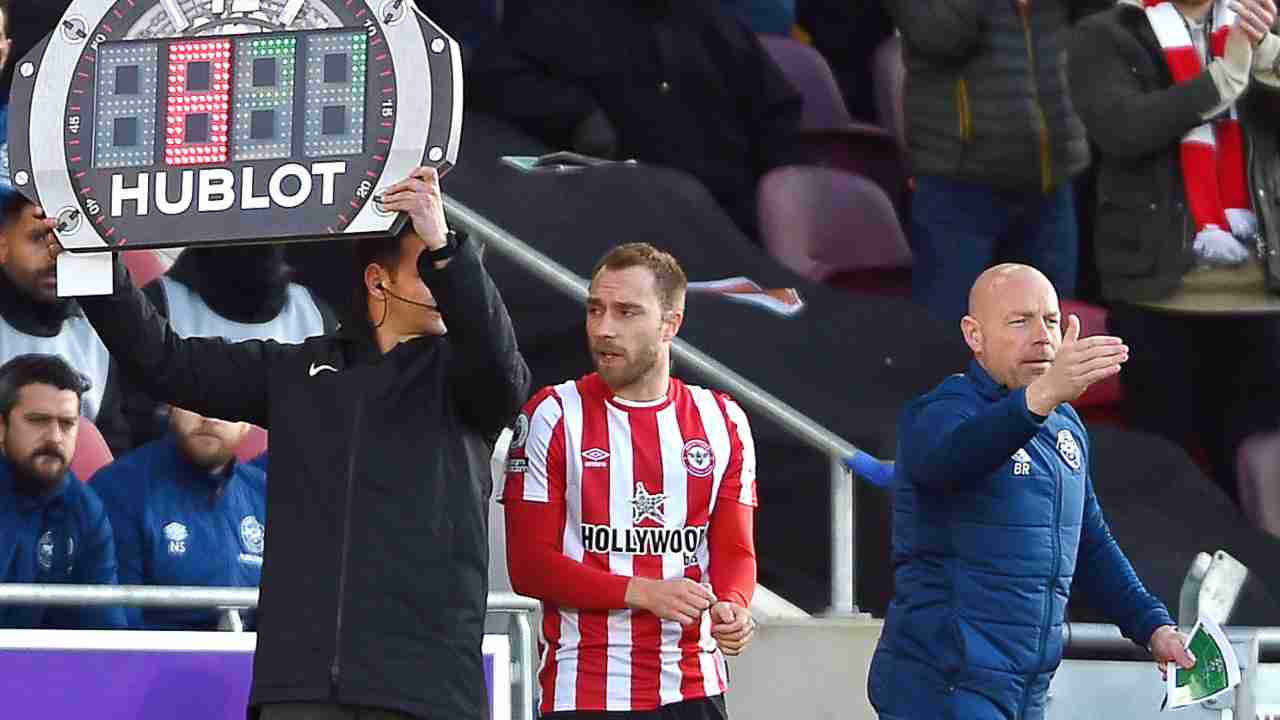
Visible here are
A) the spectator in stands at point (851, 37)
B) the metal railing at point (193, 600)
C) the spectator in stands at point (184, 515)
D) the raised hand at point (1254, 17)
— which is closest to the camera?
the metal railing at point (193, 600)

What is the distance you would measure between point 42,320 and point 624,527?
216 centimetres

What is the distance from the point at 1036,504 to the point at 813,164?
4120 mm

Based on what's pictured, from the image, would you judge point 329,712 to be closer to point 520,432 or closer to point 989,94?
point 520,432

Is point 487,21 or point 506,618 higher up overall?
point 487,21

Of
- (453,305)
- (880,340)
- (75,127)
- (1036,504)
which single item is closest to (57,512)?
(75,127)

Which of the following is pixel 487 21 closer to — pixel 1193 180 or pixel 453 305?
pixel 1193 180

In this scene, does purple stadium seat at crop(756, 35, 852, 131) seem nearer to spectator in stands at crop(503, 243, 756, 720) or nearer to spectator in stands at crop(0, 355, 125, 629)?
spectator in stands at crop(0, 355, 125, 629)

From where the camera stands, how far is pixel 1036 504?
523cm

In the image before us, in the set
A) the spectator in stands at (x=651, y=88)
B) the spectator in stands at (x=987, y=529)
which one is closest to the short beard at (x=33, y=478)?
the spectator in stands at (x=987, y=529)

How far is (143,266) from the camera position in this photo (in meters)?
7.06

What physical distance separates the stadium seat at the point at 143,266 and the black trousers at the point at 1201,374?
3073mm

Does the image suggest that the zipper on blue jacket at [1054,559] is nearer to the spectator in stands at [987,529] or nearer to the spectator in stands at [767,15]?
the spectator in stands at [987,529]

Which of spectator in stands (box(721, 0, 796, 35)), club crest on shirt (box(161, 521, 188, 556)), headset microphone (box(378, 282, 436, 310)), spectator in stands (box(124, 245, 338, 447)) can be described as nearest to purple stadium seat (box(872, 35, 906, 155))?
spectator in stands (box(721, 0, 796, 35))

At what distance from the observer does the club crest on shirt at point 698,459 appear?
5305mm
